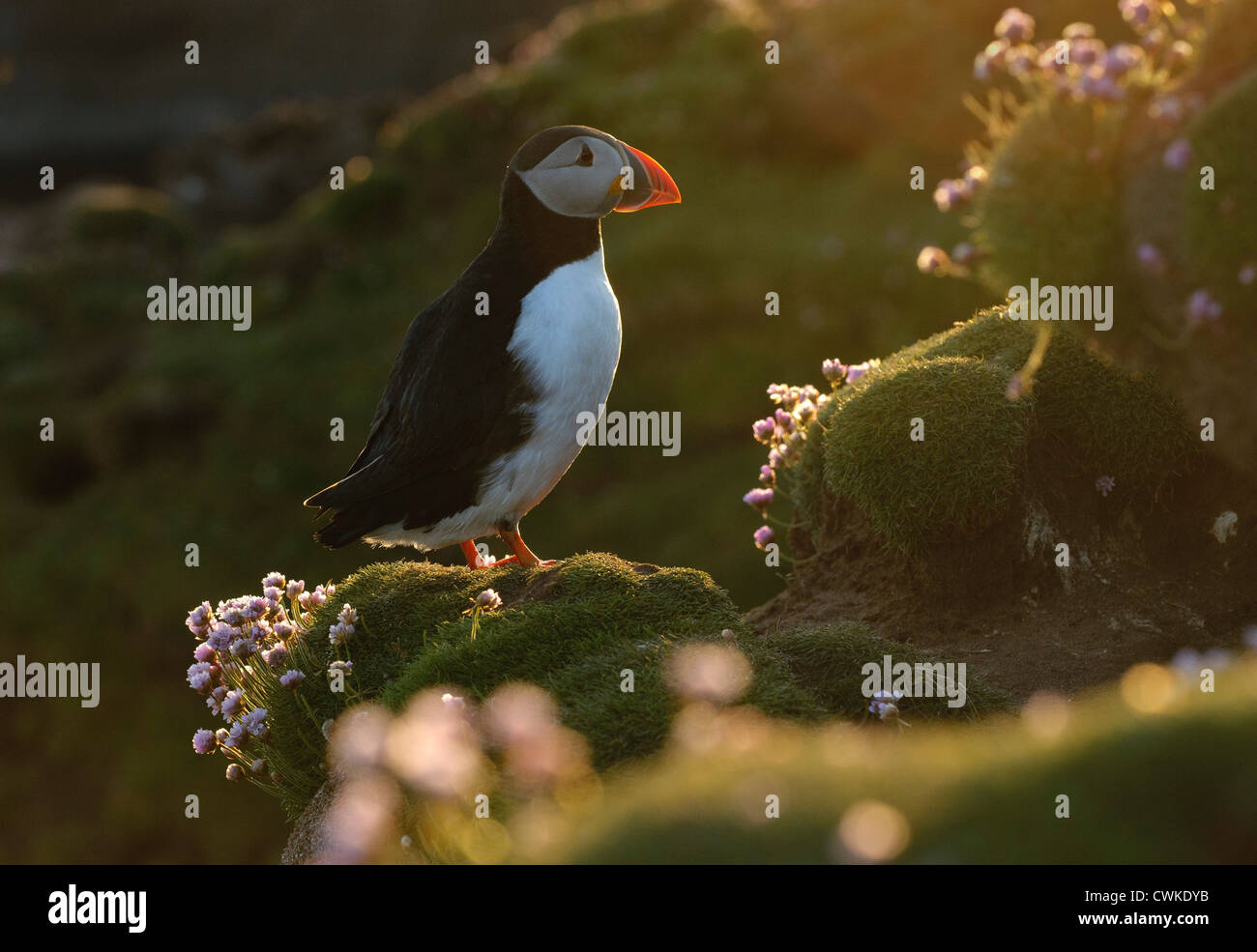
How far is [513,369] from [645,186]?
1.58 meters

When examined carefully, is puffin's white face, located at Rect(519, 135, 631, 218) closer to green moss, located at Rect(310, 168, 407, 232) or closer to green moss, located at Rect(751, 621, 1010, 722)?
Answer: green moss, located at Rect(751, 621, 1010, 722)

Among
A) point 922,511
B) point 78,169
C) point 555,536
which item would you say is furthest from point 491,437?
point 78,169

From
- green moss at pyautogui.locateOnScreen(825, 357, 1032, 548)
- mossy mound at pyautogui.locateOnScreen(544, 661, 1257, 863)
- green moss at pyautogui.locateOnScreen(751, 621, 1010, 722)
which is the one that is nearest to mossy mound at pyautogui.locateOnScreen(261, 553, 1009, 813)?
green moss at pyautogui.locateOnScreen(751, 621, 1010, 722)

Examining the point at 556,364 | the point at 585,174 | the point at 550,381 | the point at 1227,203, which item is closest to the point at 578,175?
the point at 585,174

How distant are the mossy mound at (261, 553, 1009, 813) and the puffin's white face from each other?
8.15ft

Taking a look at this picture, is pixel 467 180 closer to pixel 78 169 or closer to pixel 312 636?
pixel 312 636

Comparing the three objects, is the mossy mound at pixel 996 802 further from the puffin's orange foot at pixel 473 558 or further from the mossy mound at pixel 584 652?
the puffin's orange foot at pixel 473 558

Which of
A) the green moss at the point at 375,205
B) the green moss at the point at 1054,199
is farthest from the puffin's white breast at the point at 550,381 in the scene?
the green moss at the point at 375,205

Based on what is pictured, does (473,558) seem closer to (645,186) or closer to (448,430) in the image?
(448,430)

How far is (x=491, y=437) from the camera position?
8.26 metres

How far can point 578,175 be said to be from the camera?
27.5ft

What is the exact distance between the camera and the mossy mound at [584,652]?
600cm

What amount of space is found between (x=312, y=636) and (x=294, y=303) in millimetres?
16001
